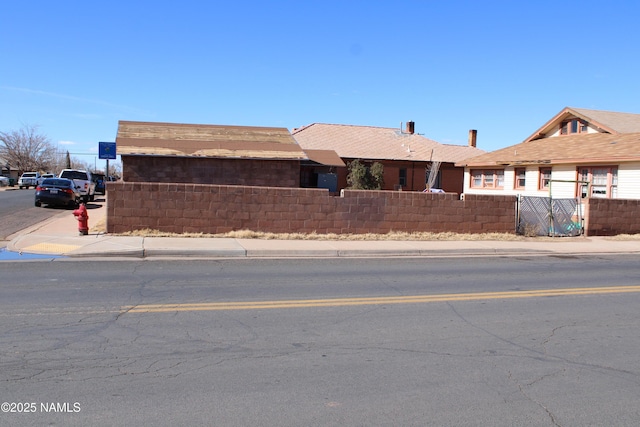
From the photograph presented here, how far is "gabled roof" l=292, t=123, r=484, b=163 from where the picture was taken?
42.8 metres

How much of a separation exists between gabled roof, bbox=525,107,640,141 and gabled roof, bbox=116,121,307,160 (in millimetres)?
16928

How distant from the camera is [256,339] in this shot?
6.43 meters

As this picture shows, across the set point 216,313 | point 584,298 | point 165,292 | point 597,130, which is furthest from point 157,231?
point 597,130

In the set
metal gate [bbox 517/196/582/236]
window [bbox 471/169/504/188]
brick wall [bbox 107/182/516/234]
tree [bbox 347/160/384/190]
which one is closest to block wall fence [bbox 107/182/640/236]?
brick wall [bbox 107/182/516/234]

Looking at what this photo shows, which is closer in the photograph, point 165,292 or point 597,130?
point 165,292

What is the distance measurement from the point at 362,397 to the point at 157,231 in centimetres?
1248

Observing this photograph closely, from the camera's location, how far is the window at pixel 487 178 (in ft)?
108

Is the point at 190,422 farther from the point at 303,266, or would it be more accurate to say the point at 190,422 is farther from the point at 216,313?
the point at 303,266

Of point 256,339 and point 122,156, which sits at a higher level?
point 122,156

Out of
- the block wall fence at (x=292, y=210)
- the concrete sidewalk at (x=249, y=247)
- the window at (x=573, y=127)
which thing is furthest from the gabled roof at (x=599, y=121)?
the block wall fence at (x=292, y=210)

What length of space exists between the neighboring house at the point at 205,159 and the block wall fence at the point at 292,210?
4.58m

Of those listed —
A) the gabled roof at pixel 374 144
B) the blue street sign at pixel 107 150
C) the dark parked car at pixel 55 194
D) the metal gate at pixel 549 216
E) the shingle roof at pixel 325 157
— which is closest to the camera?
the blue street sign at pixel 107 150

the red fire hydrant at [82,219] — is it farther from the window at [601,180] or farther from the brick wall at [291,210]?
the window at [601,180]

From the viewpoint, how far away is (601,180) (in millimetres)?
25516
